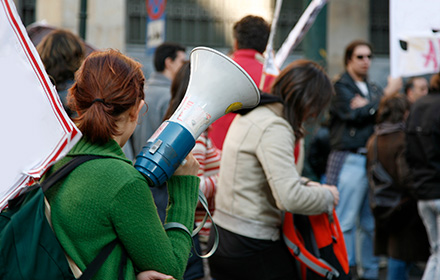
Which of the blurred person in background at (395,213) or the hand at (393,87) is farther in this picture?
the hand at (393,87)

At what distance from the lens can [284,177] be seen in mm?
3578

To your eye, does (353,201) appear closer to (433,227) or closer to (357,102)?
(357,102)

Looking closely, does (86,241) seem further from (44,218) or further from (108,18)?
(108,18)

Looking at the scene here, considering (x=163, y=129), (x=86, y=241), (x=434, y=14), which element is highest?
(x=434, y=14)

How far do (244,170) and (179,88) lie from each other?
2.27ft

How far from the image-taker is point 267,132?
3652 millimetres

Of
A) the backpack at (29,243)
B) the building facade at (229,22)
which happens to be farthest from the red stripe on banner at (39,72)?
the building facade at (229,22)

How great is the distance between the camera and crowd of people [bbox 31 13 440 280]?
226 centimetres

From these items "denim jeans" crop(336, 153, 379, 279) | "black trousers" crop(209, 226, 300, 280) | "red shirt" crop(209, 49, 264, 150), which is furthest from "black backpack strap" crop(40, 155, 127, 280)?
"denim jeans" crop(336, 153, 379, 279)

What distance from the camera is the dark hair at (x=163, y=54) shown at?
19.3 ft

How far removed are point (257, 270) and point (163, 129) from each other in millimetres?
1512

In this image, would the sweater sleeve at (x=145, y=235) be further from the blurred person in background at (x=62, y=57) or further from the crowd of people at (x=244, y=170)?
the blurred person in background at (x=62, y=57)

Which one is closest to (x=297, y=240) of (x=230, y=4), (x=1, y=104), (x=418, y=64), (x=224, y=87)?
(x=224, y=87)

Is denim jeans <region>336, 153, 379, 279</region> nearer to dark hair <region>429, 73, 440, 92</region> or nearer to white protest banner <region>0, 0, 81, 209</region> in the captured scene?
dark hair <region>429, 73, 440, 92</region>
